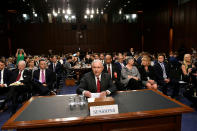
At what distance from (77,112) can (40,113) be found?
15.9 inches

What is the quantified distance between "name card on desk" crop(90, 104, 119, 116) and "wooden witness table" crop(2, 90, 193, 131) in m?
0.05

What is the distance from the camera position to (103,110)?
1.54m

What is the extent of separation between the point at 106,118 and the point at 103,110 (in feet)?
0.31

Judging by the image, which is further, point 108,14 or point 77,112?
point 108,14

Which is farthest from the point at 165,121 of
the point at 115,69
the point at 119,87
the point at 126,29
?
the point at 126,29

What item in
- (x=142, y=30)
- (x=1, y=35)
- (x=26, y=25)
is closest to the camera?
(x=1, y=35)

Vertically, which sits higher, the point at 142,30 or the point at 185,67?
the point at 142,30

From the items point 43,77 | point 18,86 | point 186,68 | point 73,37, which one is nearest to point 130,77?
point 186,68

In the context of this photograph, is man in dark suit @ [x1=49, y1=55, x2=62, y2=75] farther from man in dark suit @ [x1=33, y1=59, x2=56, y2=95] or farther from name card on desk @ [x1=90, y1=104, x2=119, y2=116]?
name card on desk @ [x1=90, y1=104, x2=119, y2=116]

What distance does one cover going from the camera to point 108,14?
14961 mm

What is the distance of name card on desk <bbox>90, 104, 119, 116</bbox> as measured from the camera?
5.00 feet

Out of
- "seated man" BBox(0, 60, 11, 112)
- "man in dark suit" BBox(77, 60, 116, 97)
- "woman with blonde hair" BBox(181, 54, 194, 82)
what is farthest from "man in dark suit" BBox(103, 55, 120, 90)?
"seated man" BBox(0, 60, 11, 112)

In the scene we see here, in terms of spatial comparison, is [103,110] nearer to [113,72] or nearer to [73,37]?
[113,72]

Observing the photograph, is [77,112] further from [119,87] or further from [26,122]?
[119,87]
